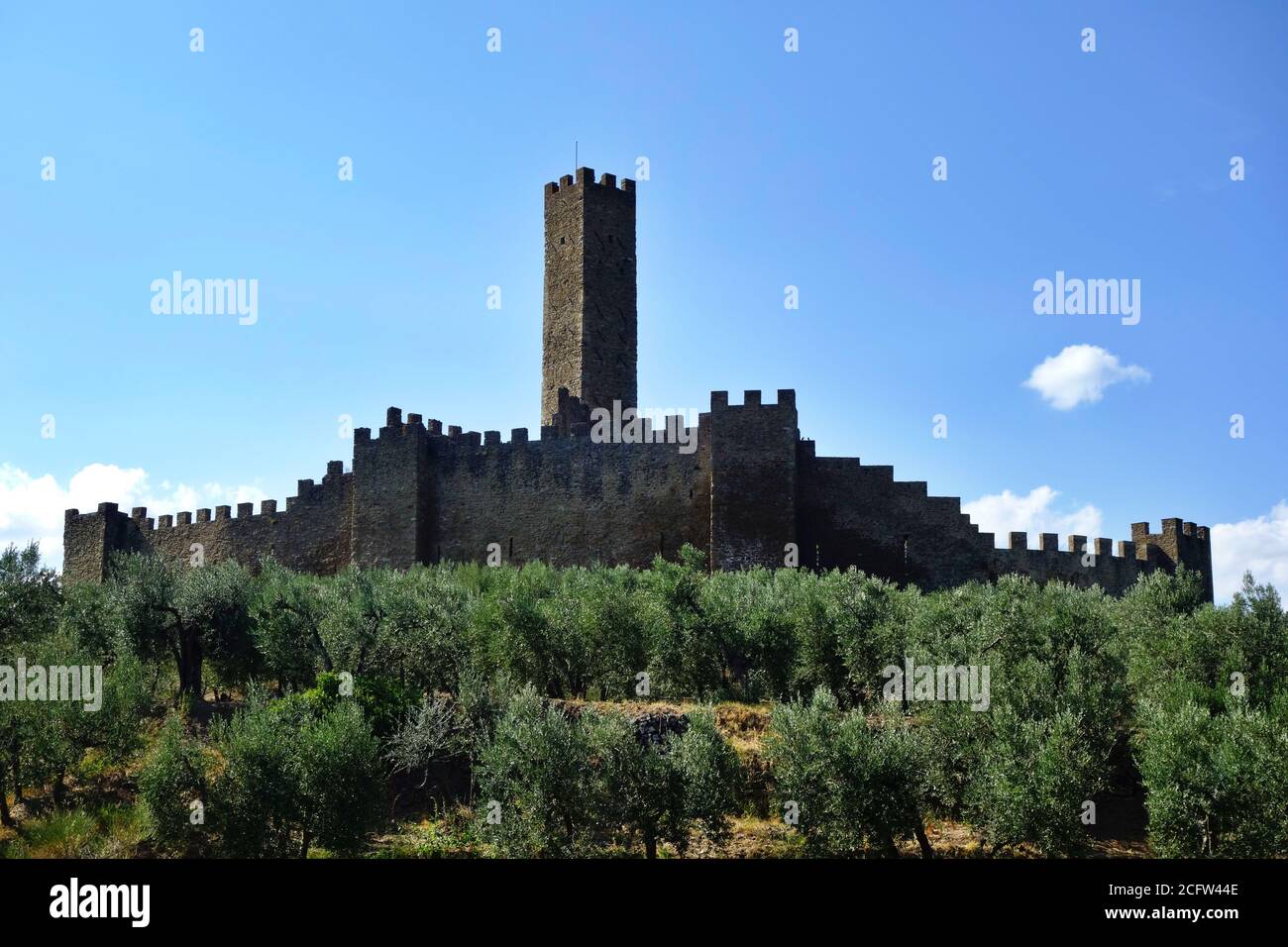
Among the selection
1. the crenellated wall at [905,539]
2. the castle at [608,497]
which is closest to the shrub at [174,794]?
the castle at [608,497]

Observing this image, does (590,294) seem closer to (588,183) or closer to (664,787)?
(588,183)

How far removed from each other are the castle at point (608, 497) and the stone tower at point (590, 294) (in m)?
0.05

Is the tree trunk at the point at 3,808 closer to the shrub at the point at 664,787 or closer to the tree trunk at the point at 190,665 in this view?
the tree trunk at the point at 190,665

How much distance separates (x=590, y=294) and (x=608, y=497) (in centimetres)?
739

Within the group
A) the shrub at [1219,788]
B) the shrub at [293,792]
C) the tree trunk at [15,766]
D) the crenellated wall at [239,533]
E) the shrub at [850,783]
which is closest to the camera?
the shrub at [1219,788]

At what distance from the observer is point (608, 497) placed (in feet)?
119

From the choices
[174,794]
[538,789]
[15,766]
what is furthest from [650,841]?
[15,766]

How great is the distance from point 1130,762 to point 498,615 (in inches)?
469

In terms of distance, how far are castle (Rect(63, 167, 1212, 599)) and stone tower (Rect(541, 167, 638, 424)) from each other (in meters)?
0.05

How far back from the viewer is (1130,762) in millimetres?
23016

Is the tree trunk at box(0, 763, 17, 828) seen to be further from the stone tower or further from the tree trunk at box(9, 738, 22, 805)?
the stone tower

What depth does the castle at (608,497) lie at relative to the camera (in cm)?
3472
